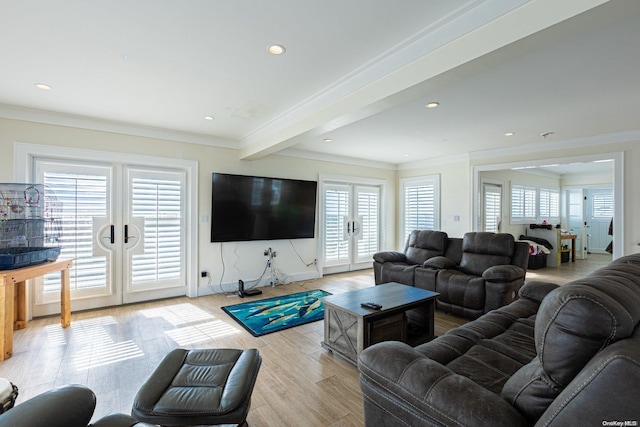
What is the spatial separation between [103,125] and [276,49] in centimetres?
305

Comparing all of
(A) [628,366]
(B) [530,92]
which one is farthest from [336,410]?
(B) [530,92]

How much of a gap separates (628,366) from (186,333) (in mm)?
3473

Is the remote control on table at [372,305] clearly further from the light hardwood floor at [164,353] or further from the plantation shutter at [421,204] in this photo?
the plantation shutter at [421,204]

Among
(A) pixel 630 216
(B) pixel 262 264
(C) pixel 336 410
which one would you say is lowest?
(C) pixel 336 410

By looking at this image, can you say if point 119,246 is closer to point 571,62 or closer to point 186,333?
point 186,333

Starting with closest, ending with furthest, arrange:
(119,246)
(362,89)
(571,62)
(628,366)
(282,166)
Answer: (628,366), (571,62), (362,89), (119,246), (282,166)

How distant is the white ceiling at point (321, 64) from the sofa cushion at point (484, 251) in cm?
159

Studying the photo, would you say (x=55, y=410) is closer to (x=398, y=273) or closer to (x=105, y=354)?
(x=105, y=354)

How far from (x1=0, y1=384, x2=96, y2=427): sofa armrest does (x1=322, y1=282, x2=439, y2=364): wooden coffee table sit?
1.84 meters

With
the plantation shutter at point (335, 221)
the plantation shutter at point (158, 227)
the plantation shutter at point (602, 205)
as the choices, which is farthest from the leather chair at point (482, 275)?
the plantation shutter at point (602, 205)

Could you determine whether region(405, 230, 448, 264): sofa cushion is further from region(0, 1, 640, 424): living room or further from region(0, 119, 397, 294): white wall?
region(0, 119, 397, 294): white wall

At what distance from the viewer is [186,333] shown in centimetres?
321

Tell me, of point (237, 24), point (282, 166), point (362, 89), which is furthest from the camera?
point (282, 166)

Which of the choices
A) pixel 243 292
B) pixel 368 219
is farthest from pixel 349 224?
pixel 243 292
